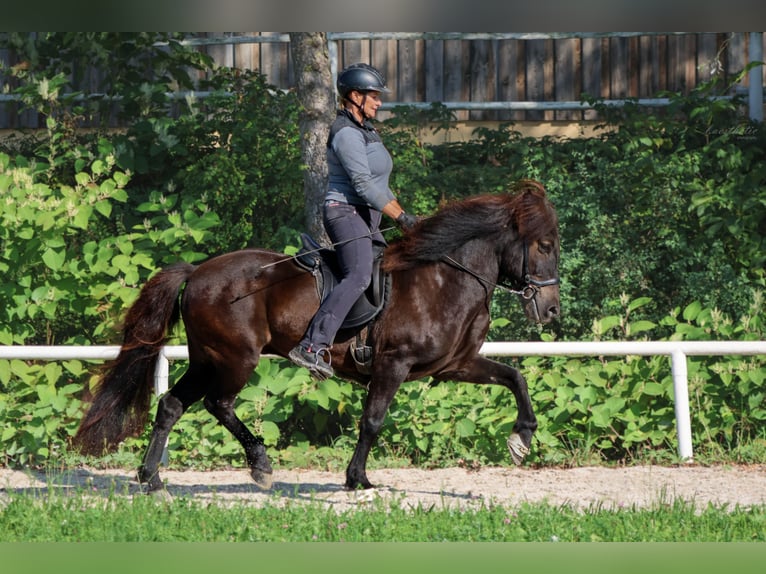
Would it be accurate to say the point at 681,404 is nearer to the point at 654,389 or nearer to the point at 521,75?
the point at 654,389

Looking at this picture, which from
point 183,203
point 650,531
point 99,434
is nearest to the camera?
point 650,531

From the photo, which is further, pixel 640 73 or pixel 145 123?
pixel 640 73

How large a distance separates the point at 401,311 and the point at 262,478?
1.54m

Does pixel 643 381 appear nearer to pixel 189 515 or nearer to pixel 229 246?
pixel 189 515

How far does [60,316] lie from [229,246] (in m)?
2.58

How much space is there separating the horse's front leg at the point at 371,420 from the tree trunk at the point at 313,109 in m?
4.31

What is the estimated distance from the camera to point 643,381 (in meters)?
9.05

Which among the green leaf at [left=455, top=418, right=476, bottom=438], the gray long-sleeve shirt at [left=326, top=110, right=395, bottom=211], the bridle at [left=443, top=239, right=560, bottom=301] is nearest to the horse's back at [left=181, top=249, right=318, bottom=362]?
the gray long-sleeve shirt at [left=326, top=110, right=395, bottom=211]

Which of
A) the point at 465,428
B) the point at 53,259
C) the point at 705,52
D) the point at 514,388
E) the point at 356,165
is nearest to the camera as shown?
the point at 356,165

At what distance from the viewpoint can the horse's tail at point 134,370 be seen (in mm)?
7672

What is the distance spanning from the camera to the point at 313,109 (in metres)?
11.2

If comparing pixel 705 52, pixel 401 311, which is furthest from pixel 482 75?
pixel 401 311

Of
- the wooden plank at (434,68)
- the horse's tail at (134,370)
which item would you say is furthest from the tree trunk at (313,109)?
the horse's tail at (134,370)

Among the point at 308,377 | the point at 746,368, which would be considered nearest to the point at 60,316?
the point at 308,377
